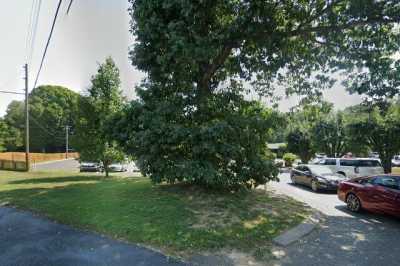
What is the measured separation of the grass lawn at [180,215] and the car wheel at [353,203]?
195cm

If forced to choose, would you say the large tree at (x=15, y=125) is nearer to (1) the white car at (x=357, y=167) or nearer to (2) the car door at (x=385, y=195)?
(1) the white car at (x=357, y=167)

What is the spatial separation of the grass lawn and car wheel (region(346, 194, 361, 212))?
195 cm

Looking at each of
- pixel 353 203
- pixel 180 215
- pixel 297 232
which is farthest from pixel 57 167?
pixel 297 232

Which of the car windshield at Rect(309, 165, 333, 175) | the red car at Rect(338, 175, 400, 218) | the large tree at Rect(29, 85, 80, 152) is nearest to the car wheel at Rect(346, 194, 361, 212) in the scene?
the red car at Rect(338, 175, 400, 218)

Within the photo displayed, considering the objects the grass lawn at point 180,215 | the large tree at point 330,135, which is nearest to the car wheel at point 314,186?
the grass lawn at point 180,215

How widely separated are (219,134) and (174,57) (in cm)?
253

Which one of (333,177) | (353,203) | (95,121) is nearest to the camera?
(353,203)

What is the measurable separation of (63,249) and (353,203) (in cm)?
820

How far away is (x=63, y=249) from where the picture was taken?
4.47 metres

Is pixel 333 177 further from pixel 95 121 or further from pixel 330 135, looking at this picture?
pixel 330 135

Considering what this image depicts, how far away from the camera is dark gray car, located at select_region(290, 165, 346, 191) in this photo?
40.6 ft

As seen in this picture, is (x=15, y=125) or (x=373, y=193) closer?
(x=373, y=193)

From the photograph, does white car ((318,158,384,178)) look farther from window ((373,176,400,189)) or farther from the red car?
window ((373,176,400,189))

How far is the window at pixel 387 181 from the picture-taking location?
23.3 ft
